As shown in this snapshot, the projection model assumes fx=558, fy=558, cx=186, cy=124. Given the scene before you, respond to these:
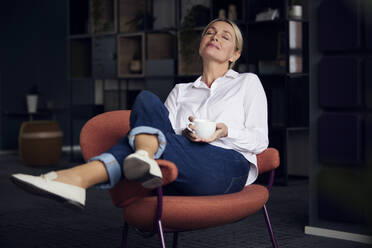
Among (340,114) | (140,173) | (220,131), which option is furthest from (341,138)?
(140,173)

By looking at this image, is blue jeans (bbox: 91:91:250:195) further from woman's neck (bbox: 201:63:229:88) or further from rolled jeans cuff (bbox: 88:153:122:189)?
woman's neck (bbox: 201:63:229:88)

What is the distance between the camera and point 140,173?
187 cm

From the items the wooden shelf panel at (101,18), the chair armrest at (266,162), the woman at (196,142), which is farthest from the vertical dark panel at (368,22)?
the wooden shelf panel at (101,18)

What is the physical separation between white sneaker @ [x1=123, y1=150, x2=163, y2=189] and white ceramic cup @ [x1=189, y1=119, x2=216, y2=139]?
29cm

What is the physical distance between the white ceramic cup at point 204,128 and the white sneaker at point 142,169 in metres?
0.29

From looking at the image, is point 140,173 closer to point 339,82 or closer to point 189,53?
point 339,82

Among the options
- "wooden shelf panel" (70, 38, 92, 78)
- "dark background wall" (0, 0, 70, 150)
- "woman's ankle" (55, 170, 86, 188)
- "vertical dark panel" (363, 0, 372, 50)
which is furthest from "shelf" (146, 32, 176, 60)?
"woman's ankle" (55, 170, 86, 188)

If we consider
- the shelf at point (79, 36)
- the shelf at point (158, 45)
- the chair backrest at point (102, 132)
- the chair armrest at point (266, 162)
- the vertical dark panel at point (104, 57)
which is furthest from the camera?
the shelf at point (79, 36)

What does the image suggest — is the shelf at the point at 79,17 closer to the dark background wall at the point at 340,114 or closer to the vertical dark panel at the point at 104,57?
the vertical dark panel at the point at 104,57

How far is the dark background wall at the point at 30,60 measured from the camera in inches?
344

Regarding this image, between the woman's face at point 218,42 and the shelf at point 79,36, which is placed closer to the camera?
the woman's face at point 218,42

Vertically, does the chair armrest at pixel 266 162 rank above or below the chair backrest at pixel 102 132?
below

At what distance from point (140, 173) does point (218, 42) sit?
3.10ft

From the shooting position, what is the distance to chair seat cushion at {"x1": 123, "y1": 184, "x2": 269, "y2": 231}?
2.05 m
